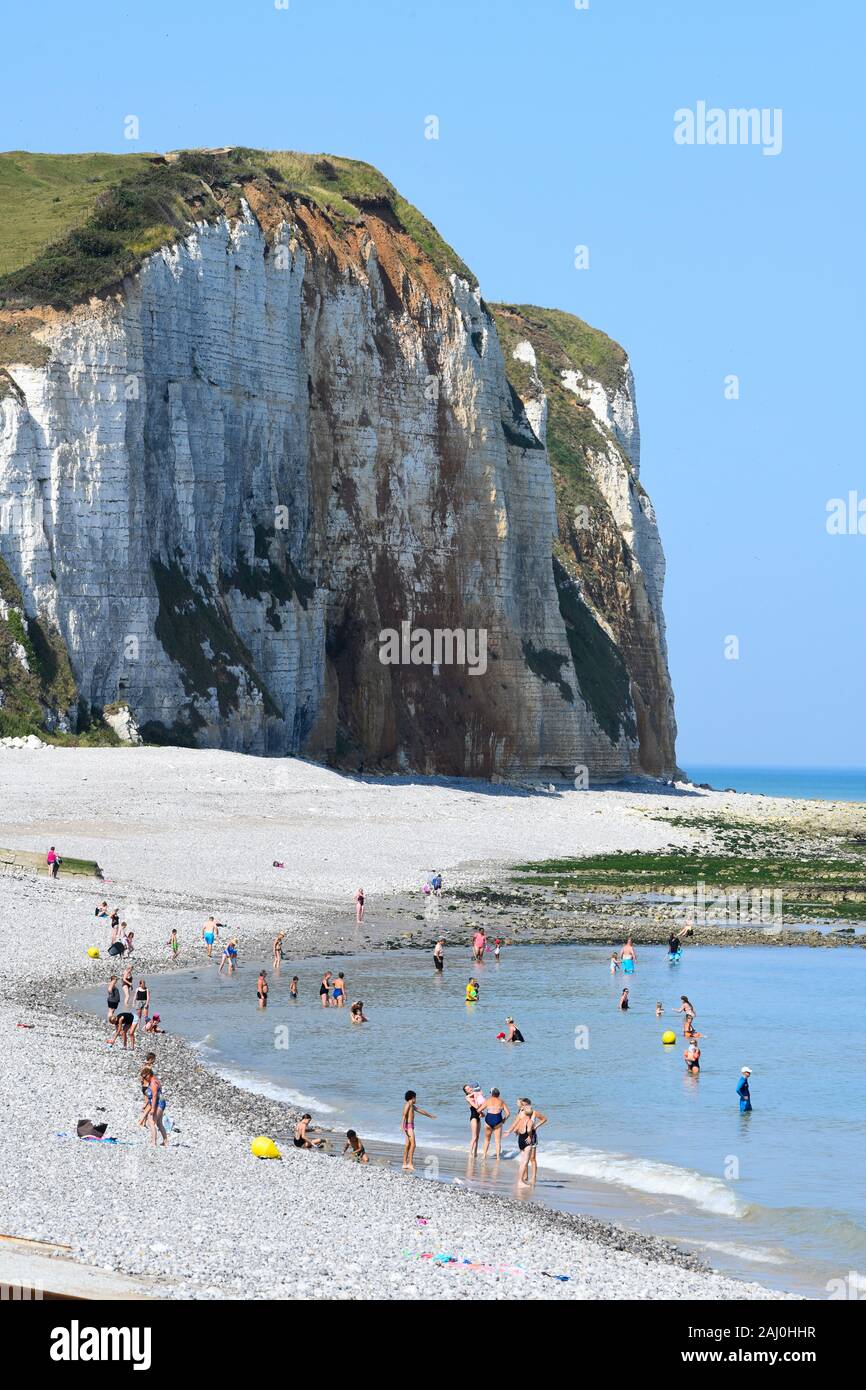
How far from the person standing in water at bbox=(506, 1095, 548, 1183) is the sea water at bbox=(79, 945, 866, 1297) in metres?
0.24

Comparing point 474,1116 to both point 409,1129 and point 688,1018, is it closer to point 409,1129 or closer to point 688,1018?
point 409,1129

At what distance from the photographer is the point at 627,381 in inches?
4892

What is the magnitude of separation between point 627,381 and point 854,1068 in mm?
97648

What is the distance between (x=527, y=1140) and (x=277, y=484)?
5602 centimetres

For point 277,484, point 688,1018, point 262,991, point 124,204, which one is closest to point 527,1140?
point 688,1018

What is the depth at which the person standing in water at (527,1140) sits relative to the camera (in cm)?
2153

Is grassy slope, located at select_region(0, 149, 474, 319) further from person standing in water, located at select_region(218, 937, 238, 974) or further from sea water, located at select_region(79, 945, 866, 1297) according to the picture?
sea water, located at select_region(79, 945, 866, 1297)

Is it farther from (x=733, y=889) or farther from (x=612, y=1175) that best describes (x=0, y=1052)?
(x=733, y=889)

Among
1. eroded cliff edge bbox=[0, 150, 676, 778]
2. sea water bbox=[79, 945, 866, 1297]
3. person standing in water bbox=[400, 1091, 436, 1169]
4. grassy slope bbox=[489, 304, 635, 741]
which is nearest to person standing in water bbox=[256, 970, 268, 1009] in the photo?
sea water bbox=[79, 945, 866, 1297]

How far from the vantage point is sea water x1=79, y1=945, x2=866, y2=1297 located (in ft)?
67.6

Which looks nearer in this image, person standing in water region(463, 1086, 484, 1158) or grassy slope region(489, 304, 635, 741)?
person standing in water region(463, 1086, 484, 1158)

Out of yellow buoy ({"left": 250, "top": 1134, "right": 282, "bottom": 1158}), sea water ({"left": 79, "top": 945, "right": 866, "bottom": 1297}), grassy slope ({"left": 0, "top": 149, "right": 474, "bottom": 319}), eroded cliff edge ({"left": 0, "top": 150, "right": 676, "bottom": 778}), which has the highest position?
grassy slope ({"left": 0, "top": 149, "right": 474, "bottom": 319})

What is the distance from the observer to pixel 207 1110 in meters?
23.3

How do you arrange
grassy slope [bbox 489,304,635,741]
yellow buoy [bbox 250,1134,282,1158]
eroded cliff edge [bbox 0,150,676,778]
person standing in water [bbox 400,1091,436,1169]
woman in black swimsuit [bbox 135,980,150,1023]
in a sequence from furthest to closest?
grassy slope [bbox 489,304,635,741] < eroded cliff edge [bbox 0,150,676,778] < woman in black swimsuit [bbox 135,980,150,1023] < person standing in water [bbox 400,1091,436,1169] < yellow buoy [bbox 250,1134,282,1158]
